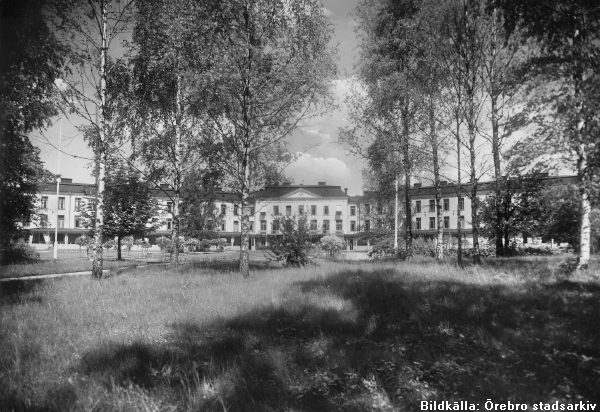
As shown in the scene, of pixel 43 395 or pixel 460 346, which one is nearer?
pixel 43 395

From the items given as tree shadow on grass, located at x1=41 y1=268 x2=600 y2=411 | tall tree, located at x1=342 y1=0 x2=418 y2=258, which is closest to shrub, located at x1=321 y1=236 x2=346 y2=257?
tall tree, located at x1=342 y1=0 x2=418 y2=258

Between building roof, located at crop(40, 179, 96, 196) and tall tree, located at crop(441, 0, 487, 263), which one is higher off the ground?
tall tree, located at crop(441, 0, 487, 263)

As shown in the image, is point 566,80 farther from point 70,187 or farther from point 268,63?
point 70,187

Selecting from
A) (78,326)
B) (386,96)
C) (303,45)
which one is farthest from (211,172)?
(78,326)

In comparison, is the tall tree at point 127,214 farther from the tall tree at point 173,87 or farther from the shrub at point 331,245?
the shrub at point 331,245

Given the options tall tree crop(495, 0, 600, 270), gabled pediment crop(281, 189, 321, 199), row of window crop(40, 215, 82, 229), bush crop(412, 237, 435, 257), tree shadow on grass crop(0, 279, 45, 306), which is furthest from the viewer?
gabled pediment crop(281, 189, 321, 199)

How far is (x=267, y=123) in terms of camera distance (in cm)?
1341

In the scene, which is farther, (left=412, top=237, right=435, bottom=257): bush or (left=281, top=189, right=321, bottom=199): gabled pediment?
(left=281, top=189, right=321, bottom=199): gabled pediment

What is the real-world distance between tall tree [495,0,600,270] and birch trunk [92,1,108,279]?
13.4 m

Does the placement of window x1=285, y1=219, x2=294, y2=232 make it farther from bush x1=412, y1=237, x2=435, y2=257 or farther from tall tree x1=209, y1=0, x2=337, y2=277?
bush x1=412, y1=237, x2=435, y2=257

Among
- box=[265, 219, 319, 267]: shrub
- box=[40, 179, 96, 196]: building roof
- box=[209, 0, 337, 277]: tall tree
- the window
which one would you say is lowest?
box=[265, 219, 319, 267]: shrub

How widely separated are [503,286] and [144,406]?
7.49m

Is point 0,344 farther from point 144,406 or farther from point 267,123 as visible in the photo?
point 267,123

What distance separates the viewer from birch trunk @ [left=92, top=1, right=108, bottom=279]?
41.2 ft
